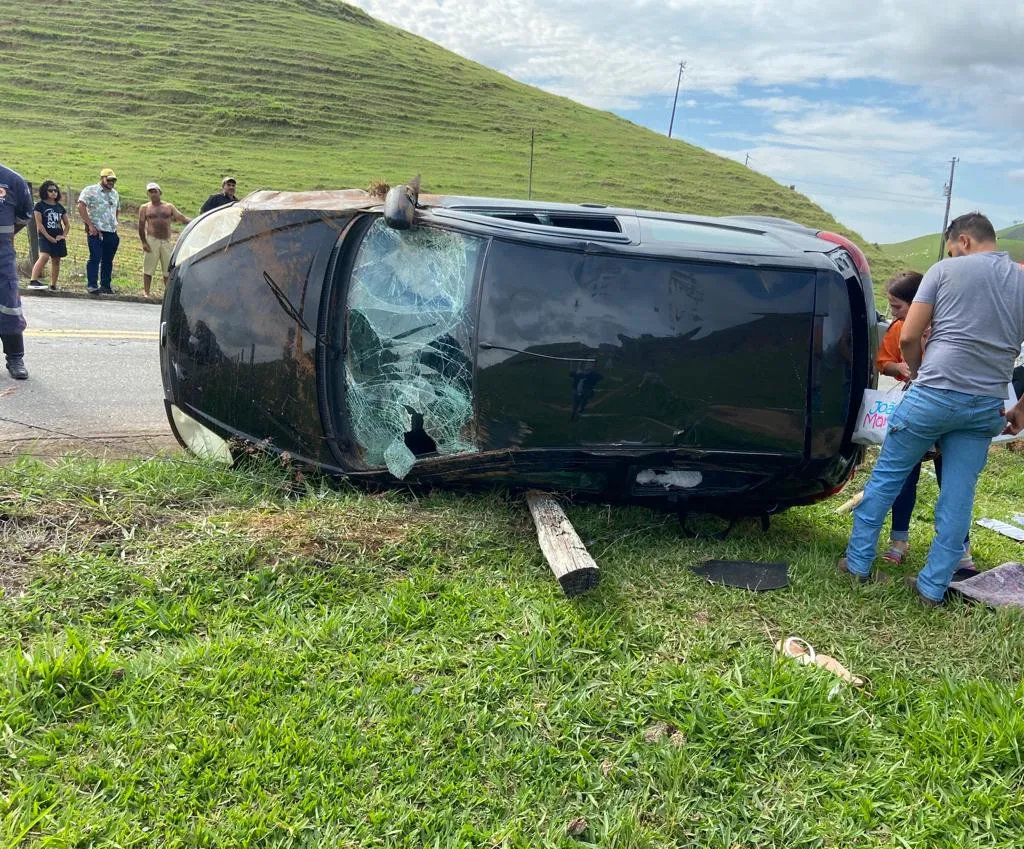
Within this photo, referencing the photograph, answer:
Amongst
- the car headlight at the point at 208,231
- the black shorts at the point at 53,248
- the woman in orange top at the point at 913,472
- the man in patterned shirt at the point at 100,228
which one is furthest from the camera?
the man in patterned shirt at the point at 100,228

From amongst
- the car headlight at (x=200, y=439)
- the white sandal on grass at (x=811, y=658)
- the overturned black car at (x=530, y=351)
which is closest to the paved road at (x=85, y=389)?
the car headlight at (x=200, y=439)

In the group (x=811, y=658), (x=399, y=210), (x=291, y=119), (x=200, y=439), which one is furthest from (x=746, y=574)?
(x=291, y=119)

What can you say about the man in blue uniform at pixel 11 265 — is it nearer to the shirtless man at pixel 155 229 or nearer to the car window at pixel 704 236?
the shirtless man at pixel 155 229

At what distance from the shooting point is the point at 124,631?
2652 millimetres

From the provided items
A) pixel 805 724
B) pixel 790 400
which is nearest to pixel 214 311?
pixel 790 400

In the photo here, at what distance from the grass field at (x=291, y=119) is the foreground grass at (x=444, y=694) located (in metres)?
22.1

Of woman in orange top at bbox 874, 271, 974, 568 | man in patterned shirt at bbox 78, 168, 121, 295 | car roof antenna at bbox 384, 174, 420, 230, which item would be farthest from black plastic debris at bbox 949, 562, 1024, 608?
man in patterned shirt at bbox 78, 168, 121, 295

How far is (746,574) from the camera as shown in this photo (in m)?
3.36

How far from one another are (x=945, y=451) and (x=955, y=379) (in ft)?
1.16

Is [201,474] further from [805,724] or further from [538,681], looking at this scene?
[805,724]

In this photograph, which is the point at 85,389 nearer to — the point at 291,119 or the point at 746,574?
the point at 746,574

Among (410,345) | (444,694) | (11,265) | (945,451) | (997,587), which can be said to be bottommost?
(444,694)

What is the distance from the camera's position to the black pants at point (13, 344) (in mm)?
5637

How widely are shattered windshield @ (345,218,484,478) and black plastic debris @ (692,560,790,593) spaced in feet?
3.97
